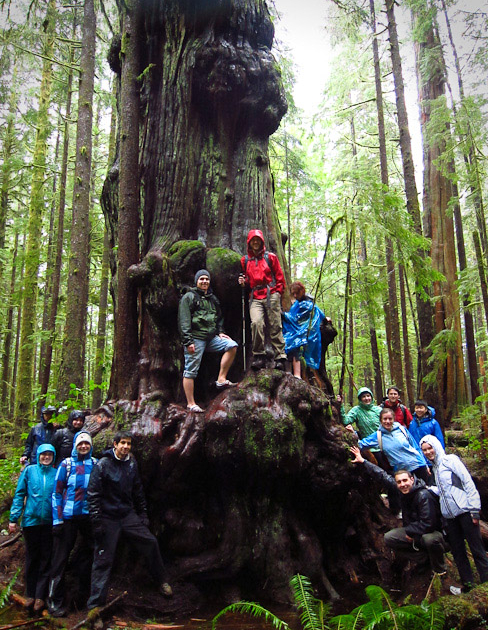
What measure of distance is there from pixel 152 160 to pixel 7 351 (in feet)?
49.3

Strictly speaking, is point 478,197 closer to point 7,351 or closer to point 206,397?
point 206,397

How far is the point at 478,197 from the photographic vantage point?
981cm

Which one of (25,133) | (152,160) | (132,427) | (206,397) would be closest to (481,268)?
(206,397)

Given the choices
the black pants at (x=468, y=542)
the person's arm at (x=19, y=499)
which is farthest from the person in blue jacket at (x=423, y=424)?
the person's arm at (x=19, y=499)

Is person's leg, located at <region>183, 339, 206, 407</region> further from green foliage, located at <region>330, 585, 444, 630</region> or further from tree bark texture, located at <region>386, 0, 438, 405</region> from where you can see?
tree bark texture, located at <region>386, 0, 438, 405</region>

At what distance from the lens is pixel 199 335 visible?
623cm

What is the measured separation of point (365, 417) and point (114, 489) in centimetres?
408

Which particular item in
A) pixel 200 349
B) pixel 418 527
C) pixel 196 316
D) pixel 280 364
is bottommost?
pixel 418 527

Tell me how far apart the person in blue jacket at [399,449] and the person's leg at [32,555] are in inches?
181

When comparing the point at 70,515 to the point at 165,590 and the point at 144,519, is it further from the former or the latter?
the point at 165,590

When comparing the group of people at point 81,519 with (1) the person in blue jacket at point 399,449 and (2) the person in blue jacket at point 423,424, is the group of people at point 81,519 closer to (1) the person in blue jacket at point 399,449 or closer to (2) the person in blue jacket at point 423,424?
(1) the person in blue jacket at point 399,449

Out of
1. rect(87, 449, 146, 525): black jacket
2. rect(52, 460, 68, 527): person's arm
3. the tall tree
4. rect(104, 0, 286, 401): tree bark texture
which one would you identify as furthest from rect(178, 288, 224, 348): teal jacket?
the tall tree

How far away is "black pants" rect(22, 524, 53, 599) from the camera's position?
5.06m

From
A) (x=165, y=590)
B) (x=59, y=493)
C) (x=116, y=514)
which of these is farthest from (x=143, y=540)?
(x=59, y=493)
